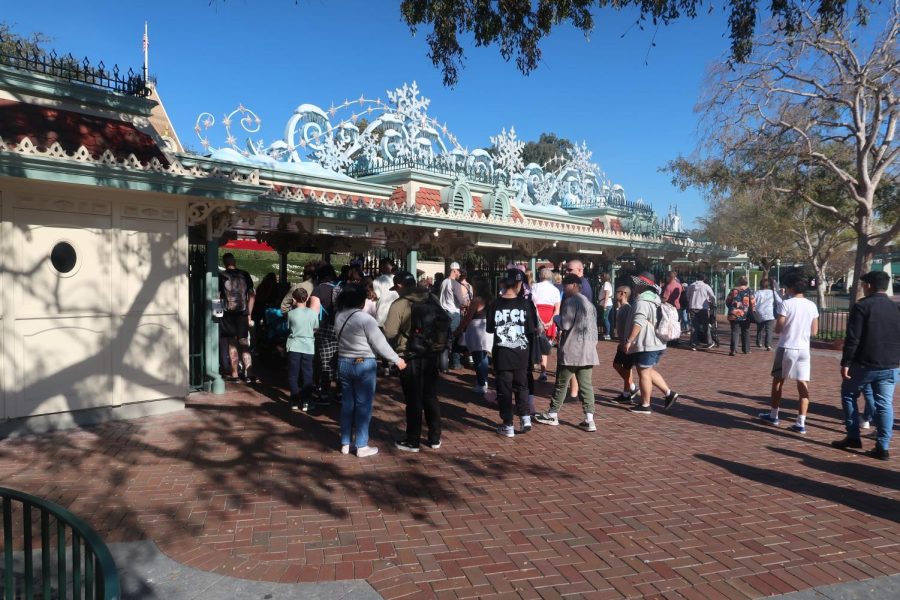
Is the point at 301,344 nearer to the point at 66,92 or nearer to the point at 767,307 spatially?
the point at 66,92

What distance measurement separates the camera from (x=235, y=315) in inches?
348

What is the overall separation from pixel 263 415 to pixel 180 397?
3.61ft

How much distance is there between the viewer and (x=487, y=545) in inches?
158

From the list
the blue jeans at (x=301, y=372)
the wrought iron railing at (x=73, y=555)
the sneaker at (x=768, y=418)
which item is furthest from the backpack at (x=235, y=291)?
the sneaker at (x=768, y=418)

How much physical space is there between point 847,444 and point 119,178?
7.99m

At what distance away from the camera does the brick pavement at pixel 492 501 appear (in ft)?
12.1

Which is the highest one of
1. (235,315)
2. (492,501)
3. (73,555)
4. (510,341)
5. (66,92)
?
(66,92)

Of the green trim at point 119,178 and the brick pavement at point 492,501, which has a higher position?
the green trim at point 119,178

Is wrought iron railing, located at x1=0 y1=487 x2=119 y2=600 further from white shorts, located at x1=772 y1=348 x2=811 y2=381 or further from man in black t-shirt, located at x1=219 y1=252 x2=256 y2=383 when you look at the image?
white shorts, located at x1=772 y1=348 x2=811 y2=381

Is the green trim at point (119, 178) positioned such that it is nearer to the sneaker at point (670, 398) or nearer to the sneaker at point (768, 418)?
the sneaker at point (670, 398)

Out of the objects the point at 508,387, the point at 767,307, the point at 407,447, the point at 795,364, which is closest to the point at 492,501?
the point at 407,447

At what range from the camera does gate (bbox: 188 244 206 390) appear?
27.0ft

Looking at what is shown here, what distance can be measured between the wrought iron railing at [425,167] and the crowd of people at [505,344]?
7.30 metres

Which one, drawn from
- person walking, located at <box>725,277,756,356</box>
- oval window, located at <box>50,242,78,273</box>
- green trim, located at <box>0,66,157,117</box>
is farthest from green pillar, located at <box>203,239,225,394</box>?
person walking, located at <box>725,277,756,356</box>
